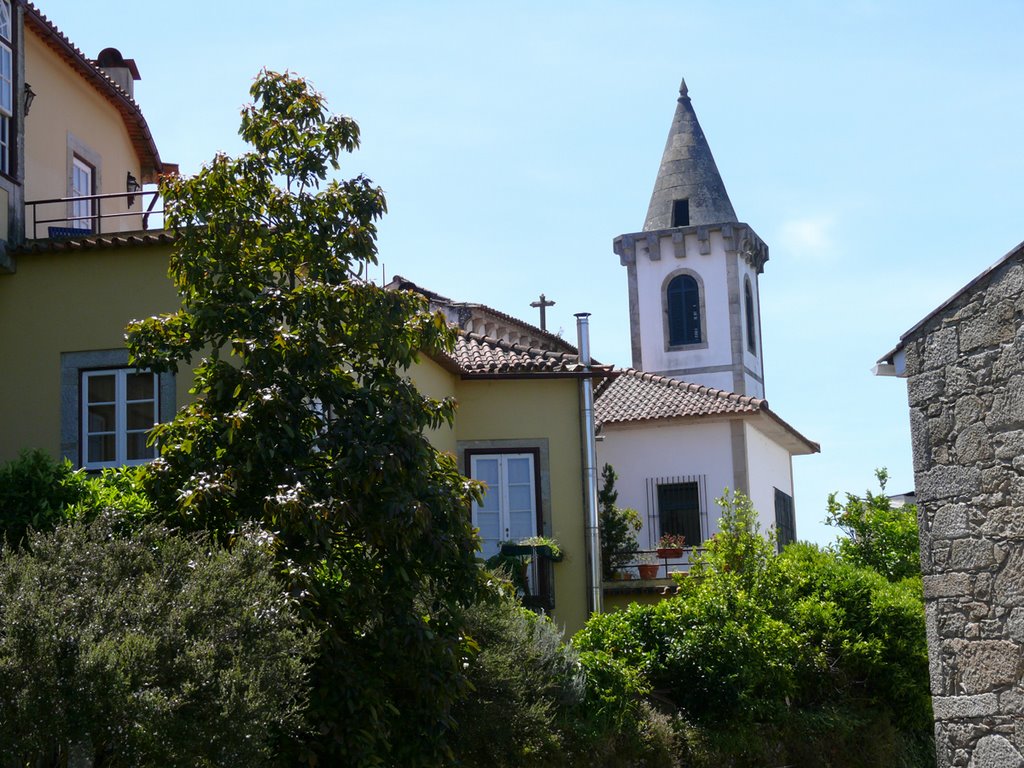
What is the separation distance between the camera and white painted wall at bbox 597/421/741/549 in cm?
2902

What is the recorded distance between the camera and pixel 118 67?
23.6 m

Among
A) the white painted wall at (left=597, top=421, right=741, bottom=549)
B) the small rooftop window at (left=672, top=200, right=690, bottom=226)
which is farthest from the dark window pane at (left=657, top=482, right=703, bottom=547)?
the small rooftop window at (left=672, top=200, right=690, bottom=226)

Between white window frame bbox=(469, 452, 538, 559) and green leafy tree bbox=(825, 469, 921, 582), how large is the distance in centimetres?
428

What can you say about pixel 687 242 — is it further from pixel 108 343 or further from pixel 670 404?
pixel 108 343

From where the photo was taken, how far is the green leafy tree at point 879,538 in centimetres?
2048

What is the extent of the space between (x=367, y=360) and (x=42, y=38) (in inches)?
365

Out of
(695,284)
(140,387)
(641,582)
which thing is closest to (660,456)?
(641,582)

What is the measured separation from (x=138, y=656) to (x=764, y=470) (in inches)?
906

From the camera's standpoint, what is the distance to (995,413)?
11867mm

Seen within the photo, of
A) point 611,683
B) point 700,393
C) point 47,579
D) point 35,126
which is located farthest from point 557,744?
point 700,393

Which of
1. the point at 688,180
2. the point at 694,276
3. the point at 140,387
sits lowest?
the point at 140,387

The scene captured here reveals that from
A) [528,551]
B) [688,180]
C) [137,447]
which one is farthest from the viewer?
[688,180]

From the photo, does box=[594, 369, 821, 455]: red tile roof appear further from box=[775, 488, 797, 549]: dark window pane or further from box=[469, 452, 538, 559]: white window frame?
box=[469, 452, 538, 559]: white window frame

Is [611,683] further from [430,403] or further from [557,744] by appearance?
[430,403]
